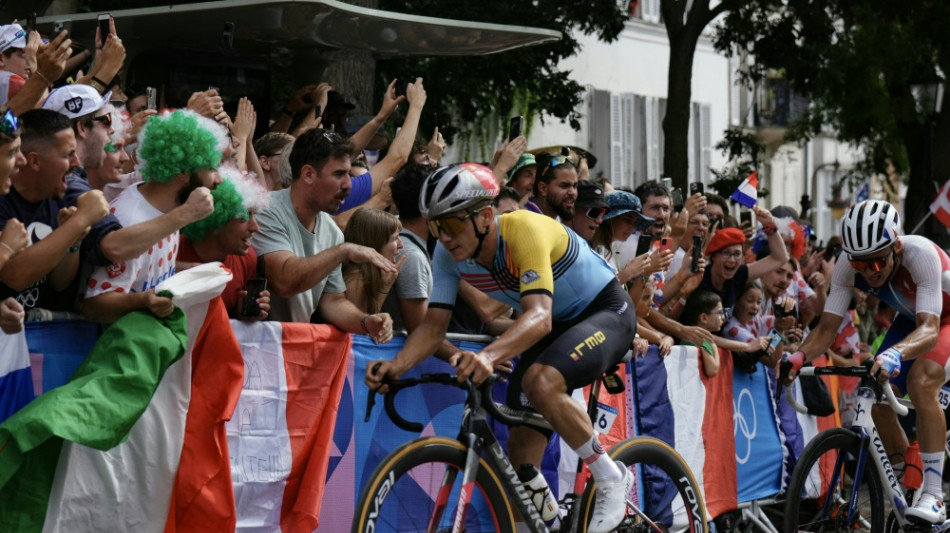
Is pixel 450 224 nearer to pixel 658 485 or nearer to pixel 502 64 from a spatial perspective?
pixel 658 485

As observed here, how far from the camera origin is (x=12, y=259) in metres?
4.97

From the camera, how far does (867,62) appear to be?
2433cm

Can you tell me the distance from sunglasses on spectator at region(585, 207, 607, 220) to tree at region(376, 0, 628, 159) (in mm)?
5638

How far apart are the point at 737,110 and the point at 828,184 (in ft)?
26.5

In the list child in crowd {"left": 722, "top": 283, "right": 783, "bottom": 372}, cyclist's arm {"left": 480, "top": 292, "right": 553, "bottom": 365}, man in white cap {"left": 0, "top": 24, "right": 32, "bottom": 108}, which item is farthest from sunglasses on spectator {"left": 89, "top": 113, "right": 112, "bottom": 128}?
child in crowd {"left": 722, "top": 283, "right": 783, "bottom": 372}

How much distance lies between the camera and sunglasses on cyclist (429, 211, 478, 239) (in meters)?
6.09

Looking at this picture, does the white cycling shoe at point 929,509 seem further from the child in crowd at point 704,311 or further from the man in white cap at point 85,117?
the man in white cap at point 85,117

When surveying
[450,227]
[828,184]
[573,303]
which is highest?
[450,227]

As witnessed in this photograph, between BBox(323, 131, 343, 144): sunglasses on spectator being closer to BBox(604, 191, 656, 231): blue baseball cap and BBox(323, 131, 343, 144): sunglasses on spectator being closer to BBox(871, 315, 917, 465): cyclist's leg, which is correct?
BBox(604, 191, 656, 231): blue baseball cap

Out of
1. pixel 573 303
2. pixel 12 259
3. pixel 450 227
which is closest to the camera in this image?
→ pixel 12 259

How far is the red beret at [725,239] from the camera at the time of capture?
1009cm

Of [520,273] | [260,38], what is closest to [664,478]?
[520,273]

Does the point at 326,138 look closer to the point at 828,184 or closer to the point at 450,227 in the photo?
the point at 450,227

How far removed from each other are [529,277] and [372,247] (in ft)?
3.87
